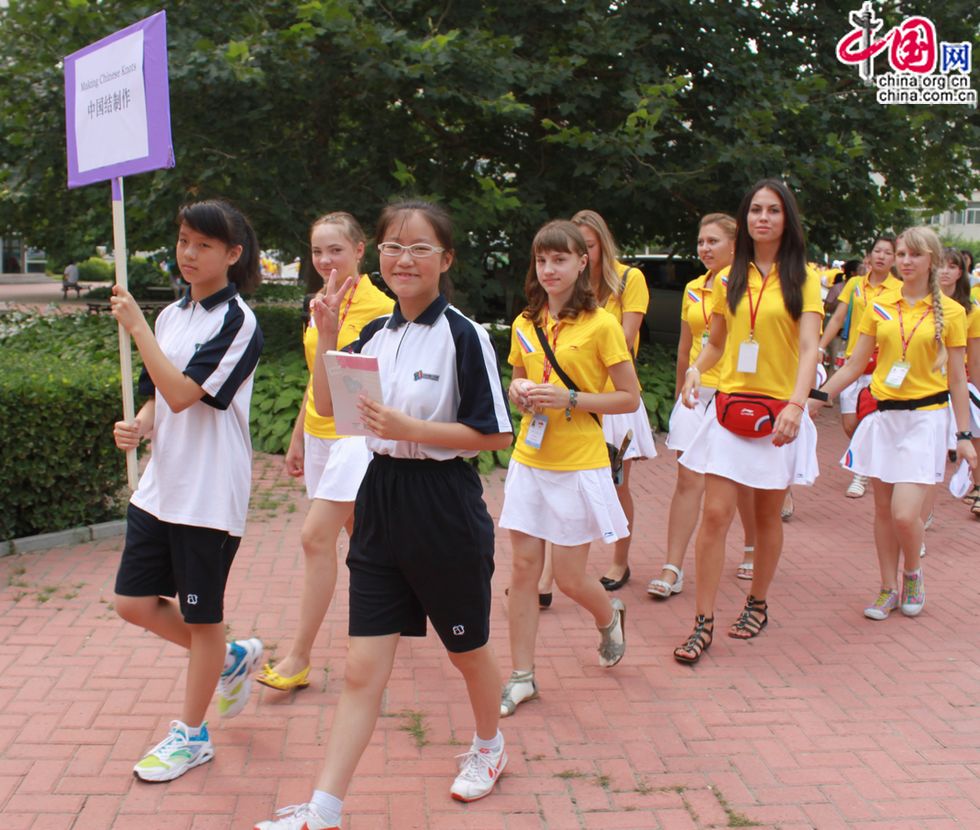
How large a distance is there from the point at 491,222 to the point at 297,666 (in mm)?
6954

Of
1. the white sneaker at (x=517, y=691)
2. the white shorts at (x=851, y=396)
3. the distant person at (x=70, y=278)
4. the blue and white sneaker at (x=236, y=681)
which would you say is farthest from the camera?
the distant person at (x=70, y=278)

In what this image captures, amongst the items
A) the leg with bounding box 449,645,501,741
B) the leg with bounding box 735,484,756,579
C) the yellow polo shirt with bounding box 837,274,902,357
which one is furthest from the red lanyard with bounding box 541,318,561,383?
the yellow polo shirt with bounding box 837,274,902,357

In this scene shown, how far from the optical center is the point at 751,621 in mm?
4832

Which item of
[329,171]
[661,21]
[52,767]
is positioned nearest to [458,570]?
[52,767]

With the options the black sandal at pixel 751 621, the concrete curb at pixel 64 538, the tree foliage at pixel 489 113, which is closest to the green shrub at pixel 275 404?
the tree foliage at pixel 489 113

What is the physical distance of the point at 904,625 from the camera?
16.6ft

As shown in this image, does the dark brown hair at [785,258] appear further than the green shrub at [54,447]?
No

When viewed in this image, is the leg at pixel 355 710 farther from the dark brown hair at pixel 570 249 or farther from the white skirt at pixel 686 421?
the white skirt at pixel 686 421

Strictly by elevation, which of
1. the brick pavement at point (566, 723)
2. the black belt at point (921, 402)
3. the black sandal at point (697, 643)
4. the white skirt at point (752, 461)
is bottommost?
the brick pavement at point (566, 723)

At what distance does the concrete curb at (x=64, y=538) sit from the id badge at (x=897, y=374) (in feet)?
15.3

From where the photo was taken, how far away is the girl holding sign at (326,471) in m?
3.99

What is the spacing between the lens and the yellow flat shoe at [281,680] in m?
4.00

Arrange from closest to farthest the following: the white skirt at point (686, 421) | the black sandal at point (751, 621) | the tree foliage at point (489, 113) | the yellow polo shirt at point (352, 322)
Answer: the yellow polo shirt at point (352, 322) → the black sandal at point (751, 621) → the white skirt at point (686, 421) → the tree foliage at point (489, 113)

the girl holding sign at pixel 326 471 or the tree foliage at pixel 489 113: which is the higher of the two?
the tree foliage at pixel 489 113
